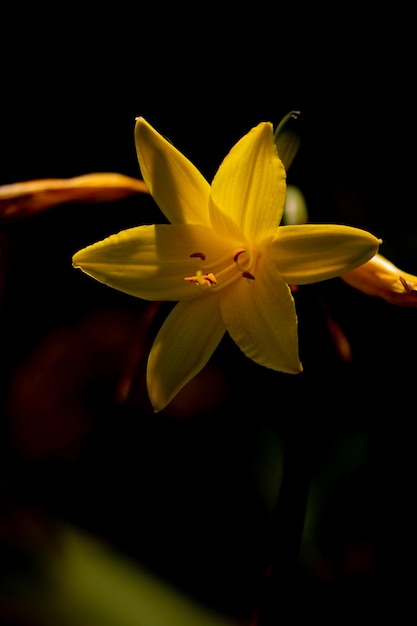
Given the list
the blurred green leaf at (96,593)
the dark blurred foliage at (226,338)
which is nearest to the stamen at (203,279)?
the dark blurred foliage at (226,338)

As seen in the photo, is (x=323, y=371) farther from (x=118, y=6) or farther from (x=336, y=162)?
(x=118, y=6)

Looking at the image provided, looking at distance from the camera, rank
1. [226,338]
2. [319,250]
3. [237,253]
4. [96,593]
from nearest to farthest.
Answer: [319,250] → [237,253] → [96,593] → [226,338]

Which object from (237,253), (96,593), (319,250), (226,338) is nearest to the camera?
(319,250)

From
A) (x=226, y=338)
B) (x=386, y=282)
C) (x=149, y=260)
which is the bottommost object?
(x=226, y=338)

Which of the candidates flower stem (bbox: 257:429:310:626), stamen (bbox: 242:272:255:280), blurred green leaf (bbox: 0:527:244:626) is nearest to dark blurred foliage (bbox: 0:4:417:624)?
blurred green leaf (bbox: 0:527:244:626)

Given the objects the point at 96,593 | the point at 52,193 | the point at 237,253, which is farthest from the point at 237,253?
the point at 96,593

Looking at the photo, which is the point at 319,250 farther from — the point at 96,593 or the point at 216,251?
the point at 96,593

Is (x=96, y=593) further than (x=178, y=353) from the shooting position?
Yes

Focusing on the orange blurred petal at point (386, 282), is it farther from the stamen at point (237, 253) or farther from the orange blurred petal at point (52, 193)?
the orange blurred petal at point (52, 193)
